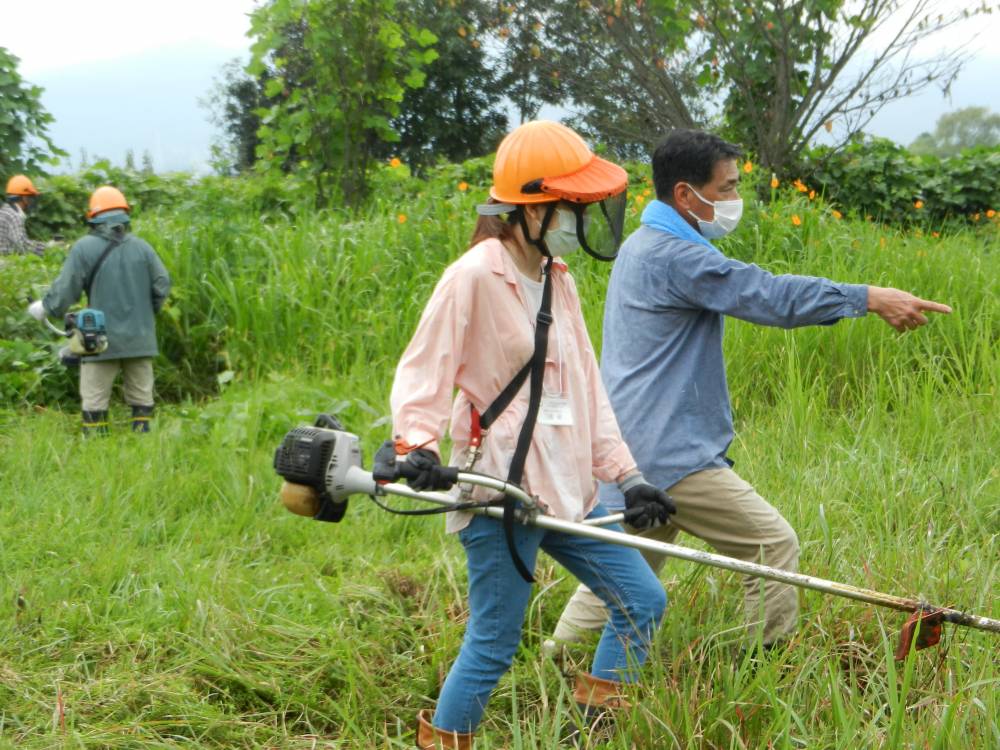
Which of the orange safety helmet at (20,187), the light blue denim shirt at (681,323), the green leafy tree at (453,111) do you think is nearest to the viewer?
the light blue denim shirt at (681,323)

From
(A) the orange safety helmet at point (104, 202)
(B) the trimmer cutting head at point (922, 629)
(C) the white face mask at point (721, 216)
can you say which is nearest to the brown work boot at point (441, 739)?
(B) the trimmer cutting head at point (922, 629)

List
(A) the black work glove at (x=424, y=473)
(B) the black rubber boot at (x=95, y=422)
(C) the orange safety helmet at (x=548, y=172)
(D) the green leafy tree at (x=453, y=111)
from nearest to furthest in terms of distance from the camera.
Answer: (A) the black work glove at (x=424, y=473), (C) the orange safety helmet at (x=548, y=172), (B) the black rubber boot at (x=95, y=422), (D) the green leafy tree at (x=453, y=111)

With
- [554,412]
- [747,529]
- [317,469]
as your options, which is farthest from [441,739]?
[747,529]

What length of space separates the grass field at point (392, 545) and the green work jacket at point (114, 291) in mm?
424

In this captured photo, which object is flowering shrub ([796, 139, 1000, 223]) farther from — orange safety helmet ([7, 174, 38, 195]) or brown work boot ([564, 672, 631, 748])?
brown work boot ([564, 672, 631, 748])

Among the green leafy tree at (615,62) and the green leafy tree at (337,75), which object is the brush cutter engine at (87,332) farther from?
the green leafy tree at (615,62)

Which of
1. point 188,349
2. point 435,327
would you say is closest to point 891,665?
point 435,327

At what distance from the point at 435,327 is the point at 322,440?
14.8 inches

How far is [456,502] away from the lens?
277cm

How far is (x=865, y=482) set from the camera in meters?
4.47

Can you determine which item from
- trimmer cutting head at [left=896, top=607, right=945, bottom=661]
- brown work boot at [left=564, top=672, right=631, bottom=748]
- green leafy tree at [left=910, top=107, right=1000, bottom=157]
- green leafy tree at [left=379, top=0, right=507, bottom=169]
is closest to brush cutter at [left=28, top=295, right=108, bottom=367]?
brown work boot at [left=564, top=672, right=631, bottom=748]

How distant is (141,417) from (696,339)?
480cm

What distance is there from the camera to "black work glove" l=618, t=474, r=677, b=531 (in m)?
2.98

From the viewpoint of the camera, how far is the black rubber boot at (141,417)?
23.6ft
